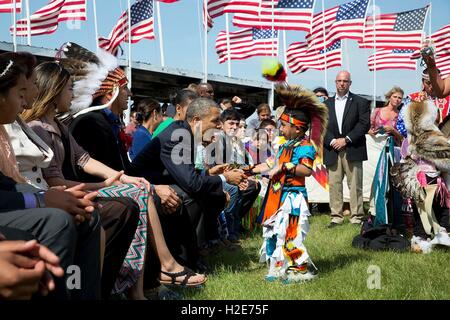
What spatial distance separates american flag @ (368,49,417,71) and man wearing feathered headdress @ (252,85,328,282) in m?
12.2

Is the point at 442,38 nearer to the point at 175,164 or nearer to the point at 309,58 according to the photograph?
the point at 309,58

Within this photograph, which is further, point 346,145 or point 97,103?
point 346,145

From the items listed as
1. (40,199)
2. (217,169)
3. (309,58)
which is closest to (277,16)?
(309,58)

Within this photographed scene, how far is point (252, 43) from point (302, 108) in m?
12.6

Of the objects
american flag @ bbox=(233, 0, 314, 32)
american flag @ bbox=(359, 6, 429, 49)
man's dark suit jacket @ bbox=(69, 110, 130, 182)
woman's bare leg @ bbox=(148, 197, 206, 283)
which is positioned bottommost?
woman's bare leg @ bbox=(148, 197, 206, 283)

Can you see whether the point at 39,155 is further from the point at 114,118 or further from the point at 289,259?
the point at 289,259

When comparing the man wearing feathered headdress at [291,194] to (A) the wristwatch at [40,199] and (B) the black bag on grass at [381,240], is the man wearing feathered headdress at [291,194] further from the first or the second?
(A) the wristwatch at [40,199]

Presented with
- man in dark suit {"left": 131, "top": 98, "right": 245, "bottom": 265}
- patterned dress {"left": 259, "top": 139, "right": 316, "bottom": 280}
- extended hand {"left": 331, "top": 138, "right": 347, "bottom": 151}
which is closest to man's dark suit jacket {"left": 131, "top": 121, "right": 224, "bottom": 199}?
man in dark suit {"left": 131, "top": 98, "right": 245, "bottom": 265}

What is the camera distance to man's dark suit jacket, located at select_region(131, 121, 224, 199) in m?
4.11

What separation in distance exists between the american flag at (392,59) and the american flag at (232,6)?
4917 mm

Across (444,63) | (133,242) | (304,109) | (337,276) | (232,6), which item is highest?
(232,6)

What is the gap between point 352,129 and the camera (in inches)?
298

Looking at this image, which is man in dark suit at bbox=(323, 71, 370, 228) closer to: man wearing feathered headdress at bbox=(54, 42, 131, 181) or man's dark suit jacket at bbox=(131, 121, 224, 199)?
man's dark suit jacket at bbox=(131, 121, 224, 199)

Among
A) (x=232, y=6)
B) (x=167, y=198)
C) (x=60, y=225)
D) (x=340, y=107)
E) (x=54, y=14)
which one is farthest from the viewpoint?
(x=232, y=6)
